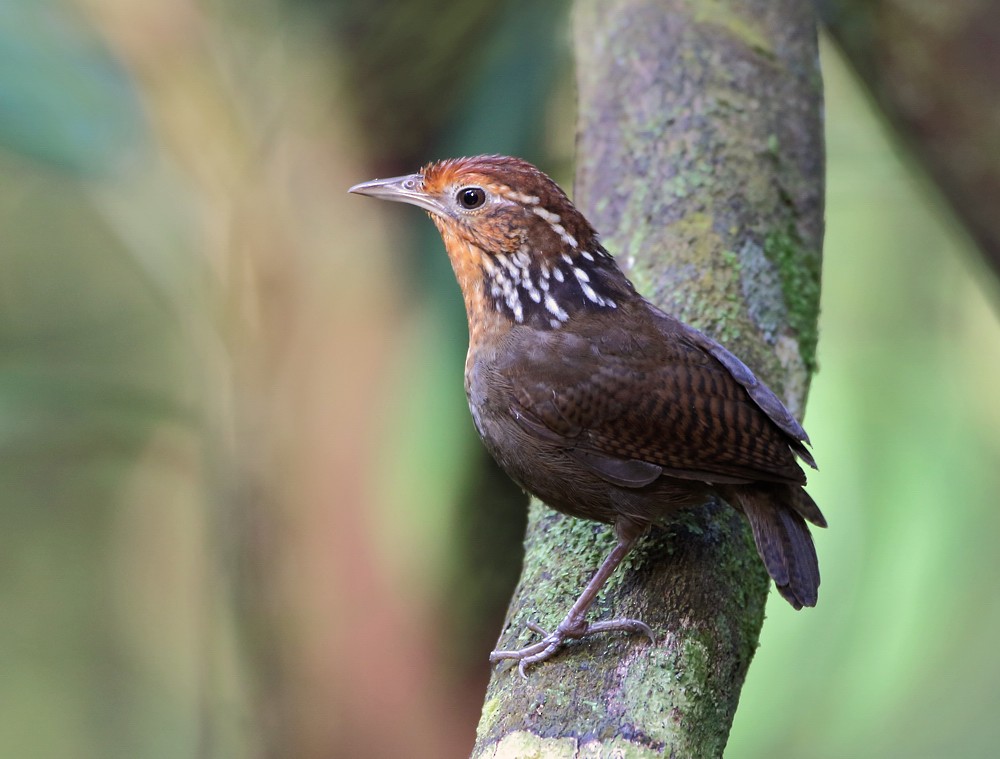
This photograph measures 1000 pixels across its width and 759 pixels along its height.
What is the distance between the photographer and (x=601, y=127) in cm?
322

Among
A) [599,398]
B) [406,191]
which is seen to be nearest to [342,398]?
[406,191]

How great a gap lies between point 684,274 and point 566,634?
1166 mm

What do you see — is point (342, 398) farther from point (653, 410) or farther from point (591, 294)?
point (653, 410)

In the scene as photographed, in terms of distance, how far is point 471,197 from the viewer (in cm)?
261

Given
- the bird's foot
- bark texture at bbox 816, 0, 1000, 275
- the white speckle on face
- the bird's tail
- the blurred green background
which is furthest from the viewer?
the blurred green background

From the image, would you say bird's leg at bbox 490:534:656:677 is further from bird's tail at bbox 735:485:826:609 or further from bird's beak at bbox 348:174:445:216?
bird's beak at bbox 348:174:445:216

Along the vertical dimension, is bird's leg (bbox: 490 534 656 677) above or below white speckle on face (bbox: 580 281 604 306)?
below

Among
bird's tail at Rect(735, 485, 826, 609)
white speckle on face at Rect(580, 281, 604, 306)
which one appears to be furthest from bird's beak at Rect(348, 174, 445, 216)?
bird's tail at Rect(735, 485, 826, 609)

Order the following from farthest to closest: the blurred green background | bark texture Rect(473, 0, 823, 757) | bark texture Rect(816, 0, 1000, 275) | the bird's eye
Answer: the blurred green background, bark texture Rect(816, 0, 1000, 275), the bird's eye, bark texture Rect(473, 0, 823, 757)

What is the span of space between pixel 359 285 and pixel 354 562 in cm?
105

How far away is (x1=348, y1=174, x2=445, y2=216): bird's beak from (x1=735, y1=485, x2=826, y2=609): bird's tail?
41.8 inches

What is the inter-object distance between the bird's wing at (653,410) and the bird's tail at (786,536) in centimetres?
8

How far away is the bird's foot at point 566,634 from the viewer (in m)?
2.01

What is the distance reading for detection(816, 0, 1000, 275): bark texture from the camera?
321 cm
